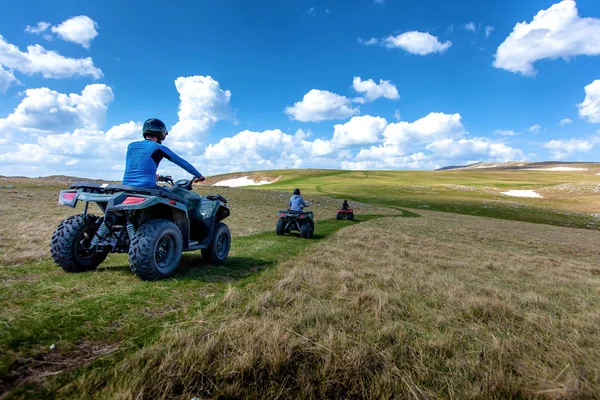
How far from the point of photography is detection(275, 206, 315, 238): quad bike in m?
15.1

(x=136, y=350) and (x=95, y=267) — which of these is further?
(x=95, y=267)

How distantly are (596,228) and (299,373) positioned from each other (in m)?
47.2

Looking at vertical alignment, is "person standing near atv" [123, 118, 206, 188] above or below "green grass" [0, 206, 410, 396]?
above

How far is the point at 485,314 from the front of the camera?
5.21 m

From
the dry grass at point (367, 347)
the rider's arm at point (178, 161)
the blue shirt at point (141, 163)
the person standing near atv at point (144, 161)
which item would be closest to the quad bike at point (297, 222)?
the dry grass at point (367, 347)

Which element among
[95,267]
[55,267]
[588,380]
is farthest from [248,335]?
[55,267]

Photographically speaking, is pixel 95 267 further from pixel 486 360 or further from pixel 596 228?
pixel 596 228

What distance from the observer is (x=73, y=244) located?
5668 millimetres

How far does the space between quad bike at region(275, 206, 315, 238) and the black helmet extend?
9.43m

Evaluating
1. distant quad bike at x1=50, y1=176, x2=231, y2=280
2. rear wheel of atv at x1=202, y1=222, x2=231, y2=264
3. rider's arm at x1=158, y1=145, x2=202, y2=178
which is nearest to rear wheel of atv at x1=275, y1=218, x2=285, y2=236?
rear wheel of atv at x1=202, y1=222, x2=231, y2=264

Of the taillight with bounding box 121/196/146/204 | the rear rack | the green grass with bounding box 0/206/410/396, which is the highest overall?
the rear rack

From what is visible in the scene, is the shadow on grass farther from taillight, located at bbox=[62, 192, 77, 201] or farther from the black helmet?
the black helmet

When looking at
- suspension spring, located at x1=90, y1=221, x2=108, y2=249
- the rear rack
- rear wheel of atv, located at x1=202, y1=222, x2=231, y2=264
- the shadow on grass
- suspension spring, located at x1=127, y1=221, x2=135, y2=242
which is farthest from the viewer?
rear wheel of atv, located at x1=202, y1=222, x2=231, y2=264

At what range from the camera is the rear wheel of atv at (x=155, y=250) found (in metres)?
5.23
